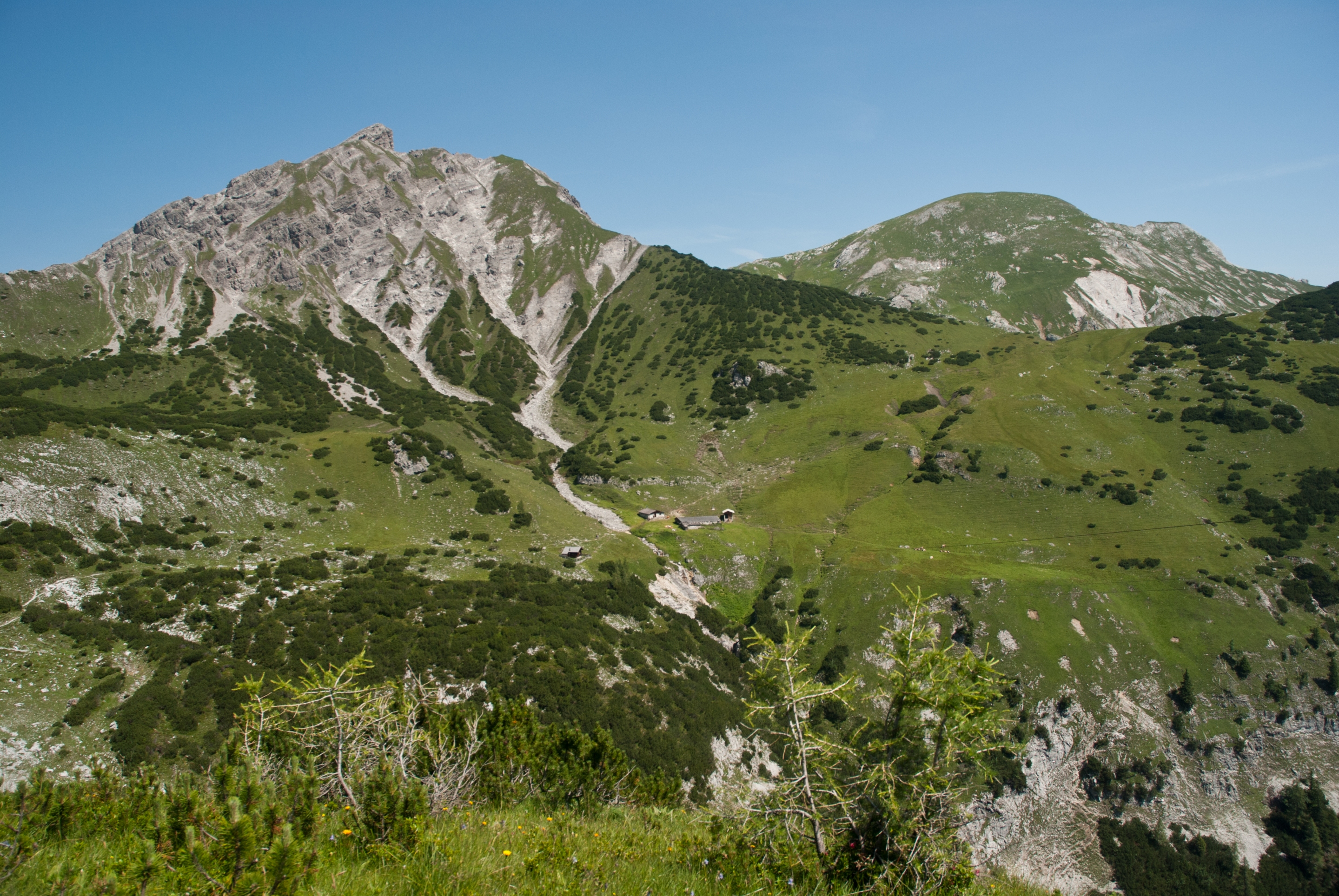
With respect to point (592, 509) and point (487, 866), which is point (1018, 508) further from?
point (487, 866)

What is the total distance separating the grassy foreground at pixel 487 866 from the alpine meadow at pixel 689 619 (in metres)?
0.07

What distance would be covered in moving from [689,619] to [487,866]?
64.8 metres

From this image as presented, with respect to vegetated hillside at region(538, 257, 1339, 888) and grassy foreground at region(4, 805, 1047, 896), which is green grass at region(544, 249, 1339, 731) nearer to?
vegetated hillside at region(538, 257, 1339, 888)

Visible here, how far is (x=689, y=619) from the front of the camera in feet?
227

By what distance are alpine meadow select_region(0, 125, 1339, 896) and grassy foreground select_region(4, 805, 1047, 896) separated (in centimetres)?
7

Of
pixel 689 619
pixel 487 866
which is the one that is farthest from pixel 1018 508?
pixel 487 866

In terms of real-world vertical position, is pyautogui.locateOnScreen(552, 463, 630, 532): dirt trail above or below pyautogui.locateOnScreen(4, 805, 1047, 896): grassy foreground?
below

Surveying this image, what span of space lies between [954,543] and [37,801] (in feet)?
297

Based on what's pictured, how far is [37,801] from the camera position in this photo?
7395mm

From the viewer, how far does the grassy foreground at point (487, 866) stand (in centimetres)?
537

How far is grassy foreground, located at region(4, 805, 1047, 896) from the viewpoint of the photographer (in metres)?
5.37

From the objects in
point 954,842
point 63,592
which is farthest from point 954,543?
point 63,592

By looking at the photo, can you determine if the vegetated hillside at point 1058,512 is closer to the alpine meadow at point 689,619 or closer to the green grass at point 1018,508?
the green grass at point 1018,508

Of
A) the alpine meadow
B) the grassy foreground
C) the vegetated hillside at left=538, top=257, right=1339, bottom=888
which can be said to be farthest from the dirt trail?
the grassy foreground
